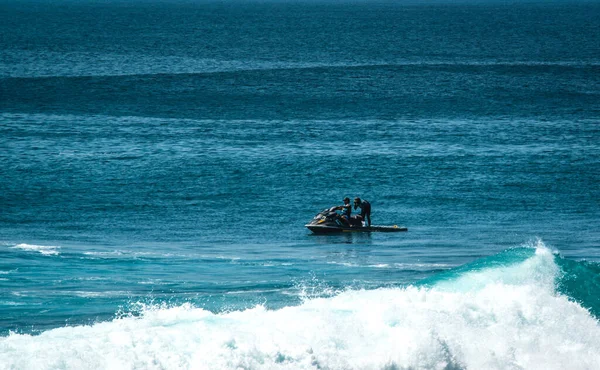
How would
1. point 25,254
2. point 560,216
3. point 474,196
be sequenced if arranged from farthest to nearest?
1. point 474,196
2. point 560,216
3. point 25,254

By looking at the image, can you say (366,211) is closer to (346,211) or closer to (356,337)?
(346,211)

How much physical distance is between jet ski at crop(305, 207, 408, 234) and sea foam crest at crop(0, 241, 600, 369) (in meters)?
17.1

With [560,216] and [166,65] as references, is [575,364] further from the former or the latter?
[166,65]

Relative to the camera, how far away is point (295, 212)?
42.2 m

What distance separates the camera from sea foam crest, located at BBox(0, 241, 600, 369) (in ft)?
52.0

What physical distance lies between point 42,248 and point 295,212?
1319 cm

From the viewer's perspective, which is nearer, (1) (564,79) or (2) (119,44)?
(1) (564,79)

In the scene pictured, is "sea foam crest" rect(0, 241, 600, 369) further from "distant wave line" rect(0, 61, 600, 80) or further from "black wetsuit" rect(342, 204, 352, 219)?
"distant wave line" rect(0, 61, 600, 80)

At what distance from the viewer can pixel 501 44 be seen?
143m

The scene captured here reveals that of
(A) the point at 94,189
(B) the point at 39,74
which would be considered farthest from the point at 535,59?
(A) the point at 94,189

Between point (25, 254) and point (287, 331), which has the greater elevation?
point (287, 331)

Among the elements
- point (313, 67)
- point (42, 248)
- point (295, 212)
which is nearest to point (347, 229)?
point (295, 212)

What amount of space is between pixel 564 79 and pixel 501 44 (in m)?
51.8

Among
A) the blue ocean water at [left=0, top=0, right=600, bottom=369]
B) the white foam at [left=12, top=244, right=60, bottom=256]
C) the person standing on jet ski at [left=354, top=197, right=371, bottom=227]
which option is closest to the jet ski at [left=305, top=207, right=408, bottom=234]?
the person standing on jet ski at [left=354, top=197, right=371, bottom=227]
